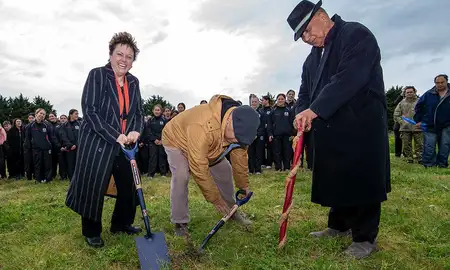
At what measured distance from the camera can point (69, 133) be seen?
12867 mm

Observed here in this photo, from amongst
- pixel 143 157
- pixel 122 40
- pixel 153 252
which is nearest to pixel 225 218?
pixel 153 252

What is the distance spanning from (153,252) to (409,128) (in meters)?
10.5

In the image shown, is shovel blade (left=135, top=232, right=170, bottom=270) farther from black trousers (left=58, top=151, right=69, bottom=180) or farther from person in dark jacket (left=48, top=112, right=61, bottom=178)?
person in dark jacket (left=48, top=112, right=61, bottom=178)

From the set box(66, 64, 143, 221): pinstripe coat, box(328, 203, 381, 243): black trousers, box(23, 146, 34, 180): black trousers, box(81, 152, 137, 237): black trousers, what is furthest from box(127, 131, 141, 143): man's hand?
box(23, 146, 34, 180): black trousers

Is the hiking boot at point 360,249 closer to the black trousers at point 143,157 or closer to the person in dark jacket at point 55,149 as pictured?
the black trousers at point 143,157

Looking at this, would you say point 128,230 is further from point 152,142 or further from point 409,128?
point 409,128

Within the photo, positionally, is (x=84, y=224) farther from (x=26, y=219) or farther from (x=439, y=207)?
(x=439, y=207)

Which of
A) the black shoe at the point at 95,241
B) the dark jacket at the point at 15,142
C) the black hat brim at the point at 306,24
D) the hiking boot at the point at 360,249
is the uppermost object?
the black hat brim at the point at 306,24

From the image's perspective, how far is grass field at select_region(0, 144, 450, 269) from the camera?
3600mm

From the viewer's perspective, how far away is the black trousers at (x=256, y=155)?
11867mm

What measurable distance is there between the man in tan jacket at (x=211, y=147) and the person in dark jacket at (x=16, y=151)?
1234cm

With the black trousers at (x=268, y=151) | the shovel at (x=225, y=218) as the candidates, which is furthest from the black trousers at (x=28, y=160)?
the shovel at (x=225, y=218)

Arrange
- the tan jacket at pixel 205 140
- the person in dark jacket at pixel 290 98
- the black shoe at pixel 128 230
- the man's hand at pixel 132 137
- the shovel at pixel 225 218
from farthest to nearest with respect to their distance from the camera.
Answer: the person in dark jacket at pixel 290 98 → the black shoe at pixel 128 230 → the man's hand at pixel 132 137 → the shovel at pixel 225 218 → the tan jacket at pixel 205 140

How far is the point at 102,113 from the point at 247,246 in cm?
220
